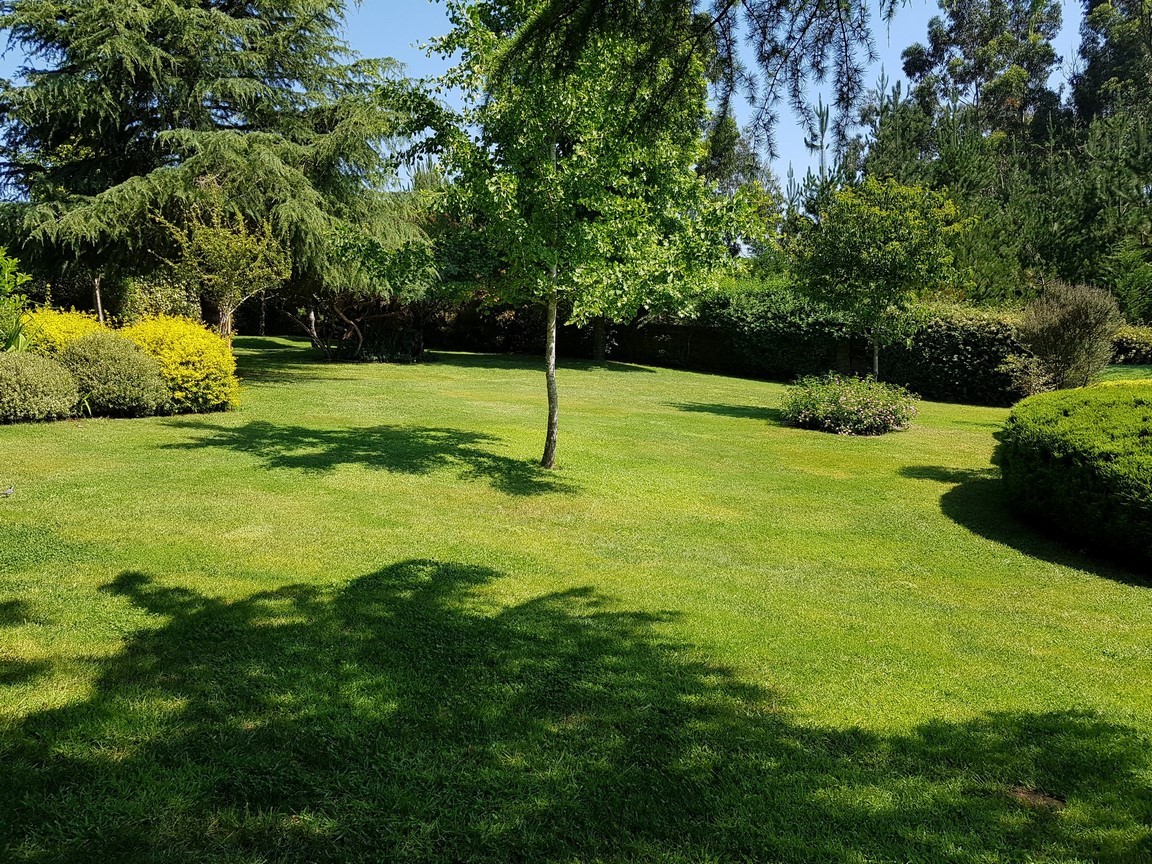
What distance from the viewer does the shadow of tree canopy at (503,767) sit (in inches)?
101

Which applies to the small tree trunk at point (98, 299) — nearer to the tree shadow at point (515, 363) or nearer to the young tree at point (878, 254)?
the tree shadow at point (515, 363)

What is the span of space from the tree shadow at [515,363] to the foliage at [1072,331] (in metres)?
12.4

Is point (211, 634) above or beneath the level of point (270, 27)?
beneath

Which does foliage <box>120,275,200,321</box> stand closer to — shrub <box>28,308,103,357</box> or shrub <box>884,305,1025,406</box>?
shrub <box>28,308,103,357</box>

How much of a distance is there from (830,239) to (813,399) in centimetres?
376

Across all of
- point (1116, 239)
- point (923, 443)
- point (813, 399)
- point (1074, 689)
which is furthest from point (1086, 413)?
point (1116, 239)

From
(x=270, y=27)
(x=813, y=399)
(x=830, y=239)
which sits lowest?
(x=813, y=399)

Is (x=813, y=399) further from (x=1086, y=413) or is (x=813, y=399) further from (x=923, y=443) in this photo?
(x=1086, y=413)

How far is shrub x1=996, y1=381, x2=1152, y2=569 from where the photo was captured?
612cm

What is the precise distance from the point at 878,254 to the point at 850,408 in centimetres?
360

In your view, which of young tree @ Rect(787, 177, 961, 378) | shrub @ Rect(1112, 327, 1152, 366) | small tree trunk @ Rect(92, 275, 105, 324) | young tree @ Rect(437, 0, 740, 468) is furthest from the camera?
shrub @ Rect(1112, 327, 1152, 366)

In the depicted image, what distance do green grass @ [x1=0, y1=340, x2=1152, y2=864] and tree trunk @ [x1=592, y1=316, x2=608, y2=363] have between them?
1972cm

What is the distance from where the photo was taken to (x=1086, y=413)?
7.29 metres

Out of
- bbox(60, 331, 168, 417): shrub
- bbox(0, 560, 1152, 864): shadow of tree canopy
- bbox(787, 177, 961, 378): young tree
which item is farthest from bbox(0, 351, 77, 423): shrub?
bbox(787, 177, 961, 378): young tree
